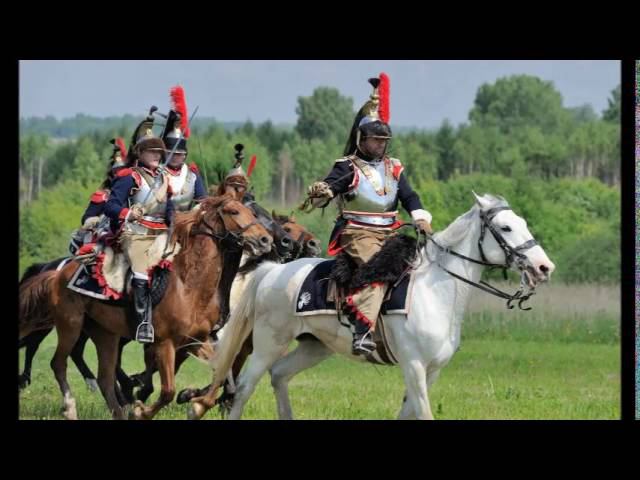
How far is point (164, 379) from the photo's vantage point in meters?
12.3

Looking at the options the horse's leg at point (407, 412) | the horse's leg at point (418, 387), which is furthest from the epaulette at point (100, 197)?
the horse's leg at point (418, 387)

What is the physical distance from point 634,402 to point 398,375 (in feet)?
20.7

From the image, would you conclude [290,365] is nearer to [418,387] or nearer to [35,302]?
[418,387]

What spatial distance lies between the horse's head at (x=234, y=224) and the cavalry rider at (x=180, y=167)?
2.08 ft

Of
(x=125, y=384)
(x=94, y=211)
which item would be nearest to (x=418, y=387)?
(x=125, y=384)

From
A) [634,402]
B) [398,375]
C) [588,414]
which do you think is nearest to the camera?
[634,402]

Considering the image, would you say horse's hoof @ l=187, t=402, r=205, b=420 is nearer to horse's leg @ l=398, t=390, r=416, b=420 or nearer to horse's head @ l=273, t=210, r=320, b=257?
horse's leg @ l=398, t=390, r=416, b=420

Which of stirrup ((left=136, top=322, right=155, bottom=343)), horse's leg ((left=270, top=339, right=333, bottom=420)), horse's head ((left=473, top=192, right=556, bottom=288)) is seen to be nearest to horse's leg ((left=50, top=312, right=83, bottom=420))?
stirrup ((left=136, top=322, right=155, bottom=343))

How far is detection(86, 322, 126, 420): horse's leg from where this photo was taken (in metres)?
13.1

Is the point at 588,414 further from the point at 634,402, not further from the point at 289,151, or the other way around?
the point at 289,151

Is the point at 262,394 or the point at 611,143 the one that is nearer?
the point at 262,394

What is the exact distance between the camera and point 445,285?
11156 mm

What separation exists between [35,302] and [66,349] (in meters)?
0.70

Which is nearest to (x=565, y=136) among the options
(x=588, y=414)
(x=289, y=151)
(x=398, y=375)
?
(x=289, y=151)
